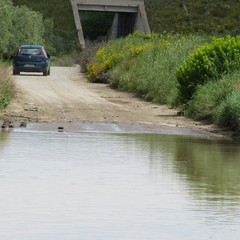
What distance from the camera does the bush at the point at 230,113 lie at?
25.3 m

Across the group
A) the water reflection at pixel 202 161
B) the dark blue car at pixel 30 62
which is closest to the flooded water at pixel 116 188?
the water reflection at pixel 202 161

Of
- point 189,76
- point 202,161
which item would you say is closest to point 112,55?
point 189,76

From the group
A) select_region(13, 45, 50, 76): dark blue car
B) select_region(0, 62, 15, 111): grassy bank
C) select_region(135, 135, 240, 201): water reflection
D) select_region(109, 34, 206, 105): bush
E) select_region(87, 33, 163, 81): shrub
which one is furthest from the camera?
select_region(13, 45, 50, 76): dark blue car

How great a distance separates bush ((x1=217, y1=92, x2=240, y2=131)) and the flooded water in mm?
1704

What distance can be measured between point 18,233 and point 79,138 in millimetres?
11215

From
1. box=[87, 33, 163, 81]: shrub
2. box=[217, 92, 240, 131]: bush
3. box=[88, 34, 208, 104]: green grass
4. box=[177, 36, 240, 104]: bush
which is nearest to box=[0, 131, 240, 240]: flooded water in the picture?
box=[217, 92, 240, 131]: bush

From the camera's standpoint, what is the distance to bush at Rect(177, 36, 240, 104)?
31.2 metres

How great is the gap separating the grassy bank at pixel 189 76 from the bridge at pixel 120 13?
155 feet

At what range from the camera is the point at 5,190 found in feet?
49.6

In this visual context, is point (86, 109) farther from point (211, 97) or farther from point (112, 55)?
point (112, 55)

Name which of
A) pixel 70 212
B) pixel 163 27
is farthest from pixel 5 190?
pixel 163 27

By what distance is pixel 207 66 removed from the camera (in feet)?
102

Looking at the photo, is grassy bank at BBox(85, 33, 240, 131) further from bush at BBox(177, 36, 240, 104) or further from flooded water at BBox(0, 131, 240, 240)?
flooded water at BBox(0, 131, 240, 240)

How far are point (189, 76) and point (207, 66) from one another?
2.58 ft
